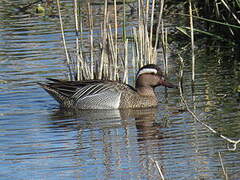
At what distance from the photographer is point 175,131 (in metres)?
10.1

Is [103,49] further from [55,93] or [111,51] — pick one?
[55,93]

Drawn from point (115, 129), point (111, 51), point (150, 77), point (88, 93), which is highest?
point (111, 51)

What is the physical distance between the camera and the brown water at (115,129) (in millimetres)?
8195

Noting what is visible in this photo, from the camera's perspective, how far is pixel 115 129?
1051 cm

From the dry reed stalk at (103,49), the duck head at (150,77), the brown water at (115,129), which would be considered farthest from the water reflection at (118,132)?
the dry reed stalk at (103,49)

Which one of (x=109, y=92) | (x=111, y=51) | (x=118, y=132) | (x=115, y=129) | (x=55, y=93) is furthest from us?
(x=55, y=93)

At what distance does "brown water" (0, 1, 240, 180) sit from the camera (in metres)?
8.20

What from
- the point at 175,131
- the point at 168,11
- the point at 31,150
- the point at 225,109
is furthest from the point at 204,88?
the point at 168,11

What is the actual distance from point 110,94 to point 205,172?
4678 mm

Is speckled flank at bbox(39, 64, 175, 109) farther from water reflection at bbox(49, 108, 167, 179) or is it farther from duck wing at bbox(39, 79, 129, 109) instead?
water reflection at bbox(49, 108, 167, 179)

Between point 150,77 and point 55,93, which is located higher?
point 150,77

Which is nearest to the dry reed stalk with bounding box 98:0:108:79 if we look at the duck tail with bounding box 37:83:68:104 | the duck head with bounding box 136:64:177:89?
the duck head with bounding box 136:64:177:89

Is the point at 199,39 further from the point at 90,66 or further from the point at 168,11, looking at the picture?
the point at 90,66

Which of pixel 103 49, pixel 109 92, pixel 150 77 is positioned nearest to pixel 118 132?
pixel 109 92
